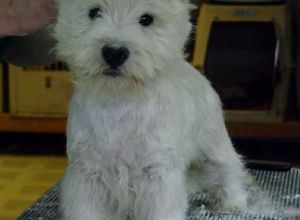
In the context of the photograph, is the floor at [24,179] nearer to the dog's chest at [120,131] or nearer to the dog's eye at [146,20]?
the dog's chest at [120,131]

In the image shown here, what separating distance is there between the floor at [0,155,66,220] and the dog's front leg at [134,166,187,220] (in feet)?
2.45

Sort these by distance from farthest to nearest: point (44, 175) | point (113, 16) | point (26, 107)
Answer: point (26, 107)
point (44, 175)
point (113, 16)

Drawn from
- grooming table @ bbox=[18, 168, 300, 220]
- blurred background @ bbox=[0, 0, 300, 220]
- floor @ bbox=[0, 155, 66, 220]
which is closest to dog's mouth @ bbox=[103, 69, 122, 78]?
grooming table @ bbox=[18, 168, 300, 220]

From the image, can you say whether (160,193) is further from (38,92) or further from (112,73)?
(38,92)

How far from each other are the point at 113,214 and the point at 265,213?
0.28 metres

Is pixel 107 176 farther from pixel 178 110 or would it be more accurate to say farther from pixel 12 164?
pixel 12 164

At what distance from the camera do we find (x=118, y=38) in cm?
89

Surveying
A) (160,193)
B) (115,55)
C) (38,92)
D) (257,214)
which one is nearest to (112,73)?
(115,55)

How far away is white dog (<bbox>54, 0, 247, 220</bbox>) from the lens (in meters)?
0.91

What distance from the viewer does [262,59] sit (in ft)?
6.68

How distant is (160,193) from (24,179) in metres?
1.04

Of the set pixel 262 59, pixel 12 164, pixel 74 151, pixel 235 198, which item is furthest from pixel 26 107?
pixel 74 151

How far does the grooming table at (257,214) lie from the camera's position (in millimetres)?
1176

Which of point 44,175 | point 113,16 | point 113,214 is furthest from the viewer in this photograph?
point 44,175
